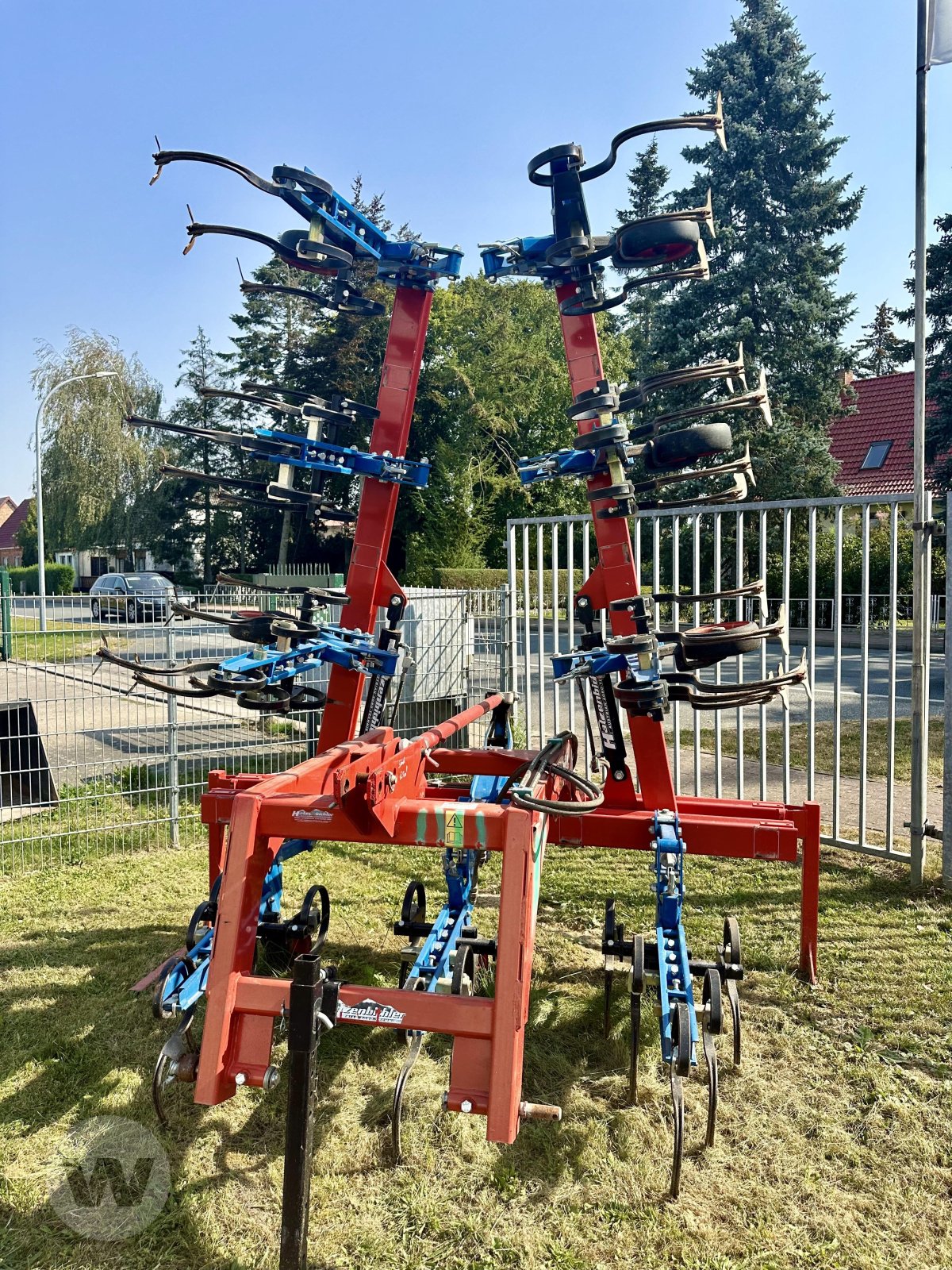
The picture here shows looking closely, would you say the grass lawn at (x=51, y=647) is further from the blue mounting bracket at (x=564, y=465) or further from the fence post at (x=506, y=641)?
the blue mounting bracket at (x=564, y=465)

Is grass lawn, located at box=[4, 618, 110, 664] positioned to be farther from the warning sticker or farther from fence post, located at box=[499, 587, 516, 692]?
the warning sticker

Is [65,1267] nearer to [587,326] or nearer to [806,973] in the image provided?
[806,973]

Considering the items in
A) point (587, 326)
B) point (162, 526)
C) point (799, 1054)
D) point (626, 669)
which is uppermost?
point (162, 526)

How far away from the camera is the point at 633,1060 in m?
3.11

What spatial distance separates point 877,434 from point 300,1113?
26.2 m

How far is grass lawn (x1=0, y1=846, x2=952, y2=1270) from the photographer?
8.11ft

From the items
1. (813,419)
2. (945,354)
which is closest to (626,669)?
(945,354)

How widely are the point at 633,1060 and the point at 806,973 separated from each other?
134cm

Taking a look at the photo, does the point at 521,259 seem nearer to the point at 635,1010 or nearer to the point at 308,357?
the point at 635,1010

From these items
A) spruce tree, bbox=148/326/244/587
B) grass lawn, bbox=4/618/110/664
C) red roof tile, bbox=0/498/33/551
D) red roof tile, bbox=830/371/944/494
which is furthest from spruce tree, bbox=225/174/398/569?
red roof tile, bbox=0/498/33/551

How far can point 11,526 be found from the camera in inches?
2798

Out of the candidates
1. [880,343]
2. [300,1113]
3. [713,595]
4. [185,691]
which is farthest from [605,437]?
[880,343]

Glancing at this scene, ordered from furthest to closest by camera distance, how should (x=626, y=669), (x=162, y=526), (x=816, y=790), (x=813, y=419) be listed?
(x=162, y=526) → (x=813, y=419) → (x=816, y=790) → (x=626, y=669)

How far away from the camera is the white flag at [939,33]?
4887 mm
